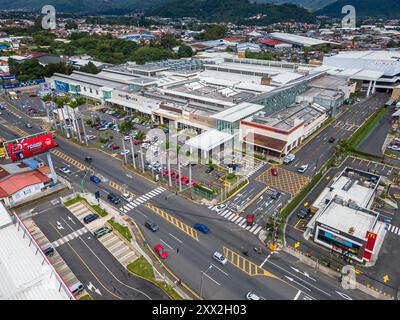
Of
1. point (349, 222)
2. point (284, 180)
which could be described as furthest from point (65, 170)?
point (349, 222)

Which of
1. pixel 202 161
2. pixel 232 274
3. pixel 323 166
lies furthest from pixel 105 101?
pixel 232 274

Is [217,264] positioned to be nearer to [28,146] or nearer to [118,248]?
[118,248]

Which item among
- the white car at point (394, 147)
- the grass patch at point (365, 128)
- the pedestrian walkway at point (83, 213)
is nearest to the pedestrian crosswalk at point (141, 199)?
the pedestrian walkway at point (83, 213)

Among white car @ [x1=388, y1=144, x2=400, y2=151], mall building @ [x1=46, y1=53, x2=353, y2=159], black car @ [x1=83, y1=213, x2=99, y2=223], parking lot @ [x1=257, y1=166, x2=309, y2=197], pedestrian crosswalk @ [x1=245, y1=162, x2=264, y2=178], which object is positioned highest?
mall building @ [x1=46, y1=53, x2=353, y2=159]

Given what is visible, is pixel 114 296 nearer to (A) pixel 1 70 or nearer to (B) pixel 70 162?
(B) pixel 70 162

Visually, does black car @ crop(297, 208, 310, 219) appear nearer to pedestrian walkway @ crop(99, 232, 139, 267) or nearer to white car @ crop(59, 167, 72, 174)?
pedestrian walkway @ crop(99, 232, 139, 267)

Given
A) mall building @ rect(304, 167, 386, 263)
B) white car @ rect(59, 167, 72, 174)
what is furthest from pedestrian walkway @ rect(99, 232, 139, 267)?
mall building @ rect(304, 167, 386, 263)
